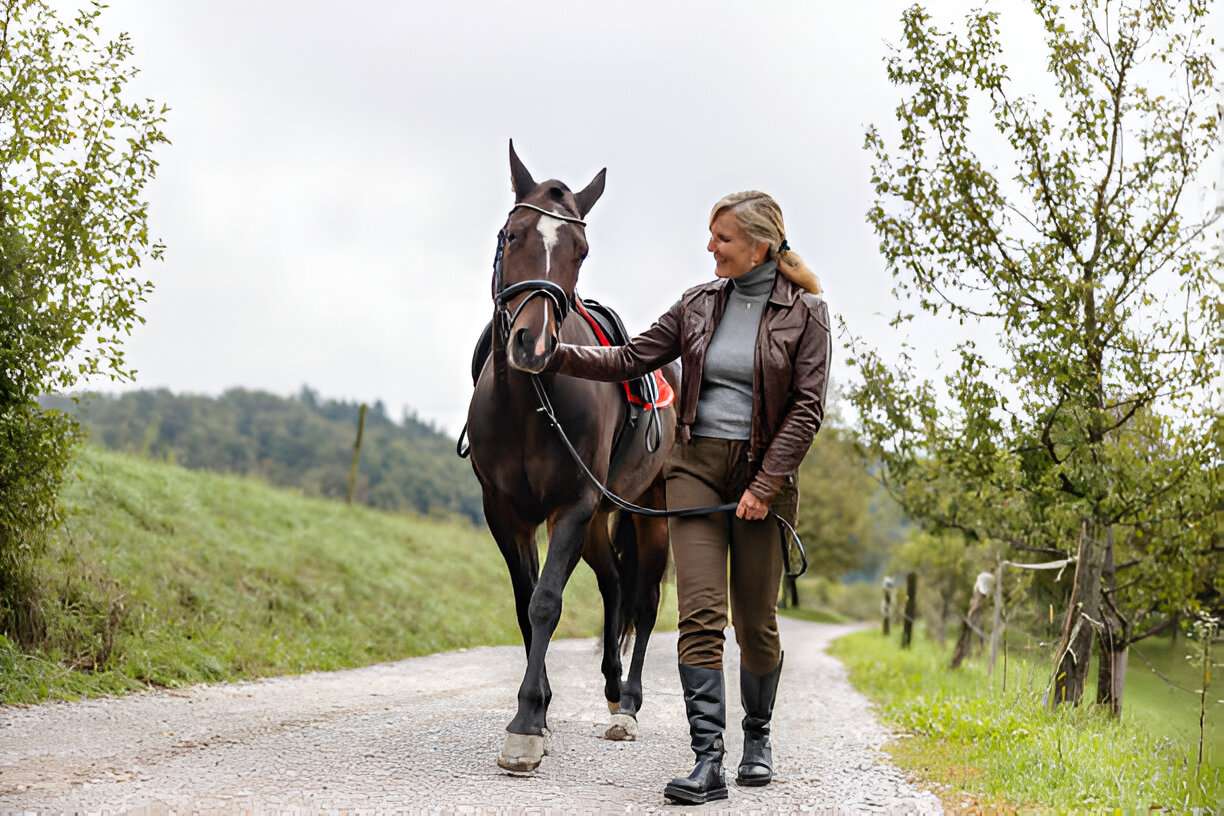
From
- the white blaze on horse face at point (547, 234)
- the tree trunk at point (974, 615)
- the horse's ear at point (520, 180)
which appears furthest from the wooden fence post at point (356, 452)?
the white blaze on horse face at point (547, 234)

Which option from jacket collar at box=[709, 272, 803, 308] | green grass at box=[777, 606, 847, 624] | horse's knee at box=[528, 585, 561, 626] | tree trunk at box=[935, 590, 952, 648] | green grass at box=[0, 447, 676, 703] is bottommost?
green grass at box=[777, 606, 847, 624]

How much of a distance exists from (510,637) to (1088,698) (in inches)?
358

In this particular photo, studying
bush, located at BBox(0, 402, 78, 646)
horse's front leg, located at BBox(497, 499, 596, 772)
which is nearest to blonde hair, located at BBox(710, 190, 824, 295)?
horse's front leg, located at BBox(497, 499, 596, 772)

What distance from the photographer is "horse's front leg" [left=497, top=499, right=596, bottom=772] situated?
4.72 m

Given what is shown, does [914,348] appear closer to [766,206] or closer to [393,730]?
[766,206]

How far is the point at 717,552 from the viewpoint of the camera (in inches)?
178

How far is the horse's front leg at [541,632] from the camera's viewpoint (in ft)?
15.5

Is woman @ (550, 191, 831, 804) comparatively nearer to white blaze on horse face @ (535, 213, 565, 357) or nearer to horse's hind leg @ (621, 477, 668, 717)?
white blaze on horse face @ (535, 213, 565, 357)

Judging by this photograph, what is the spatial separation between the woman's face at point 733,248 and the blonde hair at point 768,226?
0.08 ft


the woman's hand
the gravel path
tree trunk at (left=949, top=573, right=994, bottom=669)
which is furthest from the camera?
tree trunk at (left=949, top=573, right=994, bottom=669)

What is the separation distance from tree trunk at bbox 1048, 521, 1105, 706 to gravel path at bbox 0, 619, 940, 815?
150 centimetres

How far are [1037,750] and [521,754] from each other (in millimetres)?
2740

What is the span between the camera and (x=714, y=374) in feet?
15.1

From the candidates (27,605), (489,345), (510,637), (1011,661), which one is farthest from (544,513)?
(510,637)
